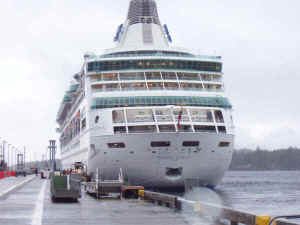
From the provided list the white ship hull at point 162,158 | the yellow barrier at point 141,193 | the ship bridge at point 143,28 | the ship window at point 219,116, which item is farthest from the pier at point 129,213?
the ship bridge at point 143,28

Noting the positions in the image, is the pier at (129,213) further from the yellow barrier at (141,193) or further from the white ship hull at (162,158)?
the white ship hull at (162,158)

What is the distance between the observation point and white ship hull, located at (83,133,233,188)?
39469 millimetres

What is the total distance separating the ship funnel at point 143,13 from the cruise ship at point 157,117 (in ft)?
28.7

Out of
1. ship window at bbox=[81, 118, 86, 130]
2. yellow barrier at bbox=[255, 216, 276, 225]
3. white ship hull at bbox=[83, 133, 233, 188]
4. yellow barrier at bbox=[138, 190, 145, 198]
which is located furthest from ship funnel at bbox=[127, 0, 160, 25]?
yellow barrier at bbox=[255, 216, 276, 225]

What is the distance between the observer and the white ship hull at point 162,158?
39.5 m

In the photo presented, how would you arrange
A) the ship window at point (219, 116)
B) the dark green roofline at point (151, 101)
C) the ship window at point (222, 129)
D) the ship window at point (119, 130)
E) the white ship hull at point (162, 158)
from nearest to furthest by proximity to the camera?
1. the white ship hull at point (162, 158)
2. the ship window at point (119, 130)
3. the ship window at point (222, 129)
4. the dark green roofline at point (151, 101)
5. the ship window at point (219, 116)

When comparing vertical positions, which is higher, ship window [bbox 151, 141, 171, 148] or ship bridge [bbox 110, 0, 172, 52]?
ship bridge [bbox 110, 0, 172, 52]

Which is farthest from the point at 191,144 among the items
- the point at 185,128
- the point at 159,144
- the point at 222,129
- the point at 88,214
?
the point at 88,214

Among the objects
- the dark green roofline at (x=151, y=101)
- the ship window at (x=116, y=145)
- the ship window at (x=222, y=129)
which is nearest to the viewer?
the ship window at (x=116, y=145)

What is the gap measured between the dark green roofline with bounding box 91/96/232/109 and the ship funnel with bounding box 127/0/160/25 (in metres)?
18.5

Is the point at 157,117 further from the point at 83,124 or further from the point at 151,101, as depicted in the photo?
the point at 83,124

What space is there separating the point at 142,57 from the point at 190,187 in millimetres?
13780

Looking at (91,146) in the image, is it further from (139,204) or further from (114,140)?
(139,204)

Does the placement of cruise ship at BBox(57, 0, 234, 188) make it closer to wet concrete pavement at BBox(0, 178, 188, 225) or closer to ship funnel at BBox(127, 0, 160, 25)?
ship funnel at BBox(127, 0, 160, 25)
